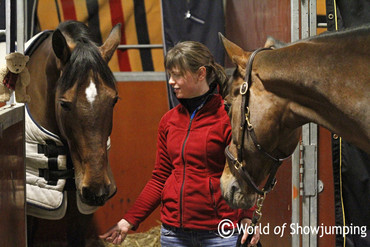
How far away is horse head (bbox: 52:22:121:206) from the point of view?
8.96 ft

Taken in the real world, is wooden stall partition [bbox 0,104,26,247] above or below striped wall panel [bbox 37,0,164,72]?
below

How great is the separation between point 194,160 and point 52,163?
981 millimetres

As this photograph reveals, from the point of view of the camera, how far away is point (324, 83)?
79.0 inches

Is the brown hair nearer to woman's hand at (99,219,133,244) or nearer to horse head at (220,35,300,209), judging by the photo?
horse head at (220,35,300,209)

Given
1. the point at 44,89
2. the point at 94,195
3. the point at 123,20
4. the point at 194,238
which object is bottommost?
the point at 194,238

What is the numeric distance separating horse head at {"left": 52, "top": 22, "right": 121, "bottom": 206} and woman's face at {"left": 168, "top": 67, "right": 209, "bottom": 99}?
1.64 feet

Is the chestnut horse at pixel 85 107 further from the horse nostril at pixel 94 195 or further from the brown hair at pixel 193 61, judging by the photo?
the brown hair at pixel 193 61

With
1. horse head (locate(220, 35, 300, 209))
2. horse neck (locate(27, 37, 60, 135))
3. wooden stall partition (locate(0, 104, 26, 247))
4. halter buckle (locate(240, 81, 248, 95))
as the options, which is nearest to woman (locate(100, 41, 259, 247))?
horse head (locate(220, 35, 300, 209))

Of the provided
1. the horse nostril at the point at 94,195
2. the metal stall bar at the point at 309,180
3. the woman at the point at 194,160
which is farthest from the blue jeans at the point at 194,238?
the metal stall bar at the point at 309,180

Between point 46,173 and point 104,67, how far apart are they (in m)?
0.65

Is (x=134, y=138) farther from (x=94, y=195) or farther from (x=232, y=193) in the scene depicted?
(x=232, y=193)

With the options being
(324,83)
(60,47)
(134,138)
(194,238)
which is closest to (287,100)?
(324,83)

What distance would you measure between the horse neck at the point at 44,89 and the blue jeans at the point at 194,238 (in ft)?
3.21

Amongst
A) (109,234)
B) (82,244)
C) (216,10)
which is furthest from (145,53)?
(109,234)
